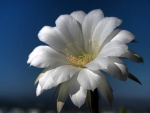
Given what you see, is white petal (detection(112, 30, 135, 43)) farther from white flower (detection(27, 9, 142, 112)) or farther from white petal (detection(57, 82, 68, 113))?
white petal (detection(57, 82, 68, 113))

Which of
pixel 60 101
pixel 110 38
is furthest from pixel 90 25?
pixel 60 101

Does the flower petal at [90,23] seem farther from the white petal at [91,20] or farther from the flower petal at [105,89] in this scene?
the flower petal at [105,89]

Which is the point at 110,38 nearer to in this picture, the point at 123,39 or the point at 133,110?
the point at 123,39

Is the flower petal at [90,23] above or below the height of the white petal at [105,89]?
above

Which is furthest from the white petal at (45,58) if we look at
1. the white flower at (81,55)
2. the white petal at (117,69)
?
the white petal at (117,69)

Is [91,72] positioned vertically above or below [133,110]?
above

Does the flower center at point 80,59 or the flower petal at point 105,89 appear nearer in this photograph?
the flower petal at point 105,89

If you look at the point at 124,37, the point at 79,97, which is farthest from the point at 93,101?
the point at 124,37
